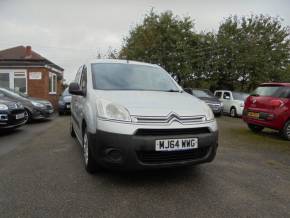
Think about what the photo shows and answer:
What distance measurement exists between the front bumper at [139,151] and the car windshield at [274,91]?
4.70 meters

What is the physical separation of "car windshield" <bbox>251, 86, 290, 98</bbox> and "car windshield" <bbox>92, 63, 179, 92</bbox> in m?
3.92

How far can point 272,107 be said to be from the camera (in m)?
7.04

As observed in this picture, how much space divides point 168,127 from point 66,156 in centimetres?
256

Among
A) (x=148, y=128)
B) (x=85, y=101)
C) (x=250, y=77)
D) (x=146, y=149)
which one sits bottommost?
(x=146, y=149)

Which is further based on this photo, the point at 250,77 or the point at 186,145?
the point at 250,77

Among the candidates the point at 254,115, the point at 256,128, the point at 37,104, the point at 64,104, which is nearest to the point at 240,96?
Answer: the point at 256,128

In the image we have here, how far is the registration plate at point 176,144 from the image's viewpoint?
3075mm

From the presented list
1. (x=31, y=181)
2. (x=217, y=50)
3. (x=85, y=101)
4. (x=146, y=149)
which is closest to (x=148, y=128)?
(x=146, y=149)

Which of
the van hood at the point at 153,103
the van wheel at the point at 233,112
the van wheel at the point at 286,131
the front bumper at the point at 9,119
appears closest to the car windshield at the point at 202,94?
the van wheel at the point at 233,112

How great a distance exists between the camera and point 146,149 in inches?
119

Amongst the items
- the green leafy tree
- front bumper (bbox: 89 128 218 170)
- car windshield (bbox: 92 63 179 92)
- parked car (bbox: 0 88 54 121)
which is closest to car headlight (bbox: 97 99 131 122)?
front bumper (bbox: 89 128 218 170)

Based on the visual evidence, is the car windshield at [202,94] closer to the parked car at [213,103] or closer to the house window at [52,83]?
the parked car at [213,103]

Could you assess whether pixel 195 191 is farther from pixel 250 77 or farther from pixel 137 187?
pixel 250 77

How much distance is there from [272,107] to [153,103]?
494 cm
